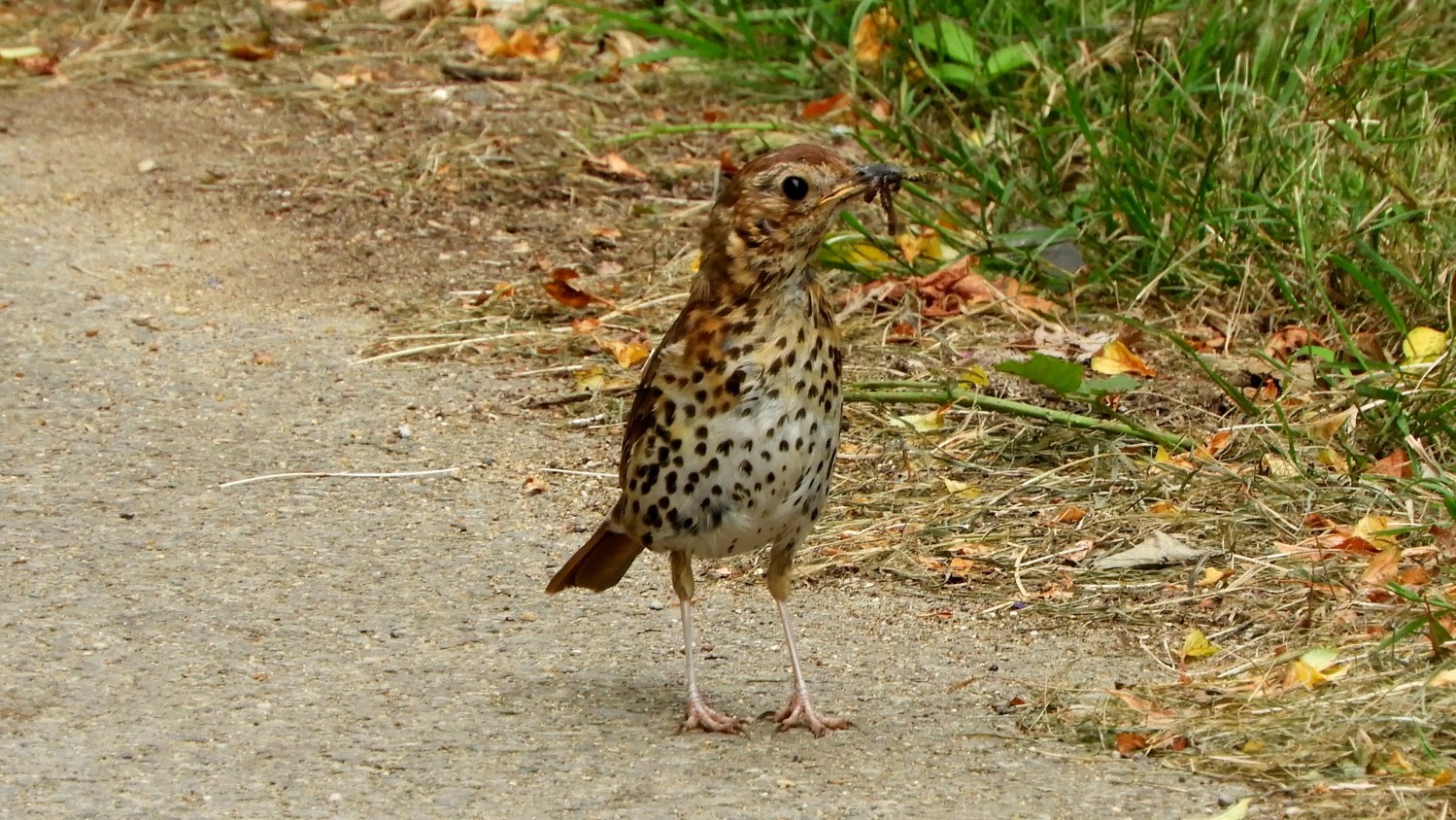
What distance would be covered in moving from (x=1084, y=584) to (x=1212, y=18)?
3001 mm

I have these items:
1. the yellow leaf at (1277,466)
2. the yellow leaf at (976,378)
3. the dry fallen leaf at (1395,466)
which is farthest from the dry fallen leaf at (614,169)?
the dry fallen leaf at (1395,466)

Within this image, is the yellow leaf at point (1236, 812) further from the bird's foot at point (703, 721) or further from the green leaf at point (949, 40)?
the green leaf at point (949, 40)

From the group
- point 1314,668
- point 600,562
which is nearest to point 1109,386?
point 1314,668

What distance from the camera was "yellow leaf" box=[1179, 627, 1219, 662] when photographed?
185 inches

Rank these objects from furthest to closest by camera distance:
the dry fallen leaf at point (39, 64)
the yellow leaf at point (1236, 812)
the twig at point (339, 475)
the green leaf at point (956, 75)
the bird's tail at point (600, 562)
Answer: the dry fallen leaf at point (39, 64), the green leaf at point (956, 75), the twig at point (339, 475), the bird's tail at point (600, 562), the yellow leaf at point (1236, 812)

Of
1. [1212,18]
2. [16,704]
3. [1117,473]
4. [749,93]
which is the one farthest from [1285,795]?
[749,93]

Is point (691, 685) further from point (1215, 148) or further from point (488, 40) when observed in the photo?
point (488, 40)

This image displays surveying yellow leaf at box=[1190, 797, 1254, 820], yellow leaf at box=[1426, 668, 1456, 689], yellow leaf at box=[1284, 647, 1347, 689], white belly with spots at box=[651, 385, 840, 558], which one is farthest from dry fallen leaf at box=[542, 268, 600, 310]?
yellow leaf at box=[1190, 797, 1254, 820]

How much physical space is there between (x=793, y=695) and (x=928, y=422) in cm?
181

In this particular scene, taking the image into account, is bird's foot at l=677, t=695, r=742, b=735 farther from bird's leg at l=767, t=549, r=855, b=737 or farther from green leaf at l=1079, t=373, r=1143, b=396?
green leaf at l=1079, t=373, r=1143, b=396

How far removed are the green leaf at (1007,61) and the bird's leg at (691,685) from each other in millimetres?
3764

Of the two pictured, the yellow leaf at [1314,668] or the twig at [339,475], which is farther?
the twig at [339,475]

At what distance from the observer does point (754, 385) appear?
4180mm

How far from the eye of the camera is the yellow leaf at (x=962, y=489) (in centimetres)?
570
